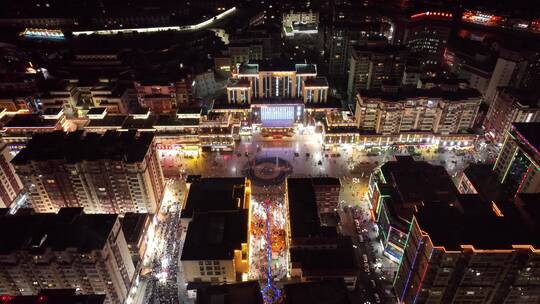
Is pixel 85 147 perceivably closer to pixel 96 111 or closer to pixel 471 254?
pixel 96 111

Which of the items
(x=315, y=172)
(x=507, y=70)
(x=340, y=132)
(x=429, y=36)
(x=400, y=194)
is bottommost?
(x=315, y=172)

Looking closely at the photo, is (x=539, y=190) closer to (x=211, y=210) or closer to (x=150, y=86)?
(x=211, y=210)

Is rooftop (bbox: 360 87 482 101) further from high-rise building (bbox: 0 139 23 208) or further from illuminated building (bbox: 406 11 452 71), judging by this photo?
high-rise building (bbox: 0 139 23 208)

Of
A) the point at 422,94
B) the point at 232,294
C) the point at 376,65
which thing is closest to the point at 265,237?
Result: the point at 232,294

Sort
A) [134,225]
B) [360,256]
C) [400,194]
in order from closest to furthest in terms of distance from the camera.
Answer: [360,256], [134,225], [400,194]

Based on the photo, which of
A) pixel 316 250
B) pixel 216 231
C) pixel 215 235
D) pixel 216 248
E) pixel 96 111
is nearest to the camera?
pixel 216 248

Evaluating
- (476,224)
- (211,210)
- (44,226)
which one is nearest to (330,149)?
(211,210)

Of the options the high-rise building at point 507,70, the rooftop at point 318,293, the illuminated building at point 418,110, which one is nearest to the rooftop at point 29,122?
the rooftop at point 318,293

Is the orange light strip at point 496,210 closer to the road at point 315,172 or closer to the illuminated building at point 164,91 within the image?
the road at point 315,172
